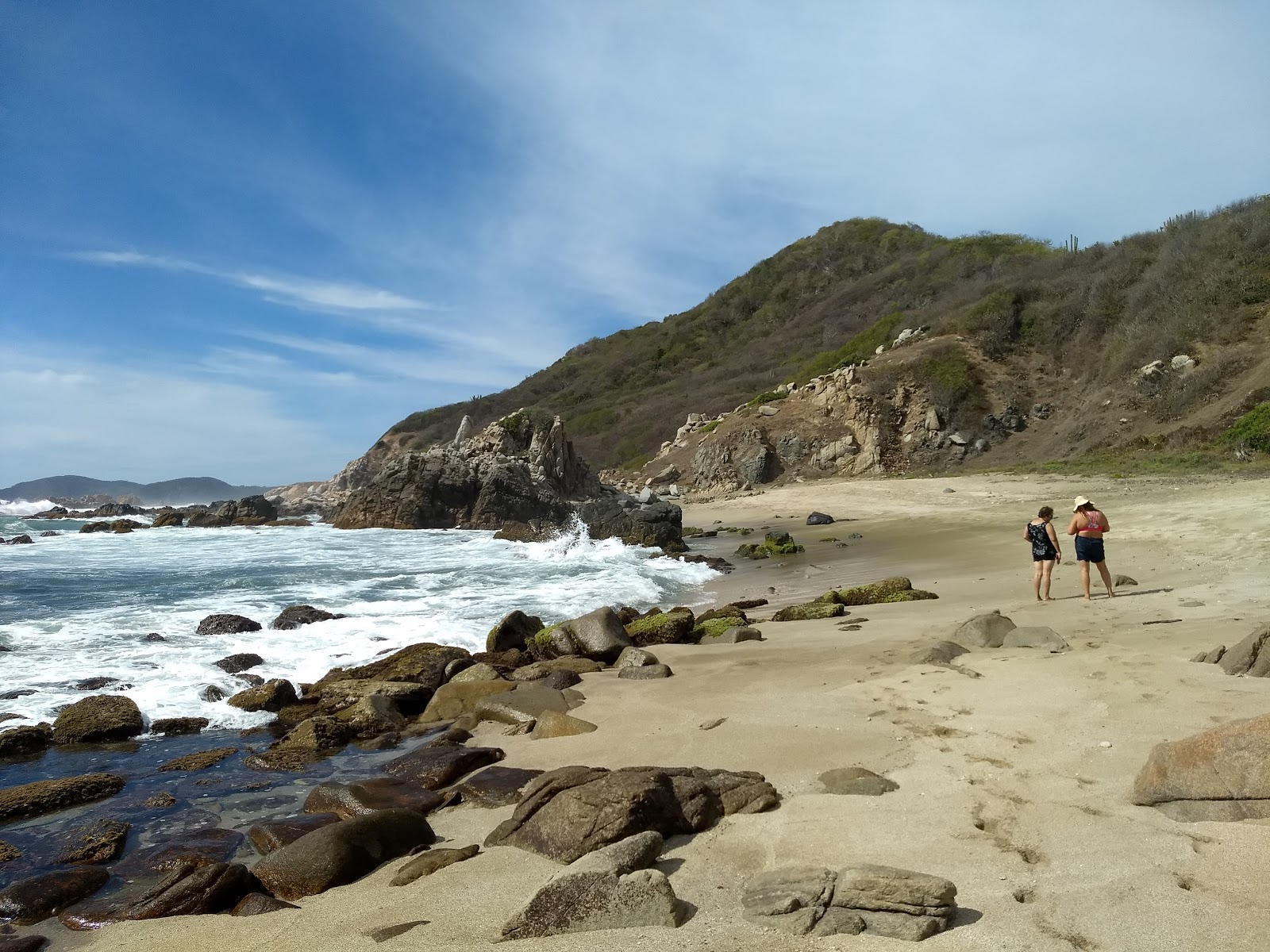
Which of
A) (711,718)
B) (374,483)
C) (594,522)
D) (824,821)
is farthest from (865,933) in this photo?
(374,483)

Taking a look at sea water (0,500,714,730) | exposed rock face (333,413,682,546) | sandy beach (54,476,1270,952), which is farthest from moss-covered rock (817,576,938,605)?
exposed rock face (333,413,682,546)

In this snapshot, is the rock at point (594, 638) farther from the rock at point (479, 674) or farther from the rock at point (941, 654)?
the rock at point (941, 654)

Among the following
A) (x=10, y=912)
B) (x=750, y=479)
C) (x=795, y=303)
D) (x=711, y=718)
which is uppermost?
(x=795, y=303)

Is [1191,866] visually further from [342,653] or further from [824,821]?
[342,653]

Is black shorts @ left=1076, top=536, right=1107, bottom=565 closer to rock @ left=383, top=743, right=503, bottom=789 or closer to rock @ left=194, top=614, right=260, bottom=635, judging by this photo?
rock @ left=383, top=743, right=503, bottom=789

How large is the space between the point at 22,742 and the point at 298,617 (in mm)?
5344

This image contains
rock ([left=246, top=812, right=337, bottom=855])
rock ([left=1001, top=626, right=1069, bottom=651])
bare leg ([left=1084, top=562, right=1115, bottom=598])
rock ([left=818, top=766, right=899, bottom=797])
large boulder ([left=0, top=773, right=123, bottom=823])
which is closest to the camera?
rock ([left=818, top=766, right=899, bottom=797])

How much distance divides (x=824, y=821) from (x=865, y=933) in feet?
3.87

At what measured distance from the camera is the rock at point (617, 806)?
13.0ft

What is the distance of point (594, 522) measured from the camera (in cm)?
2597

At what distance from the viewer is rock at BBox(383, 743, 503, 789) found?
580 centimetres

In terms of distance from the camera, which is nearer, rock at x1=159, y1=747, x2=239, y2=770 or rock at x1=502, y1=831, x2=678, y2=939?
rock at x1=502, y1=831, x2=678, y2=939

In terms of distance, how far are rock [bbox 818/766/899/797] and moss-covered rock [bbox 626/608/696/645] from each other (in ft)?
17.6

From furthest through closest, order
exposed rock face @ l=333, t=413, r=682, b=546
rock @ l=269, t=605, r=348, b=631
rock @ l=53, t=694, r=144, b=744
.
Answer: exposed rock face @ l=333, t=413, r=682, b=546
rock @ l=269, t=605, r=348, b=631
rock @ l=53, t=694, r=144, b=744
